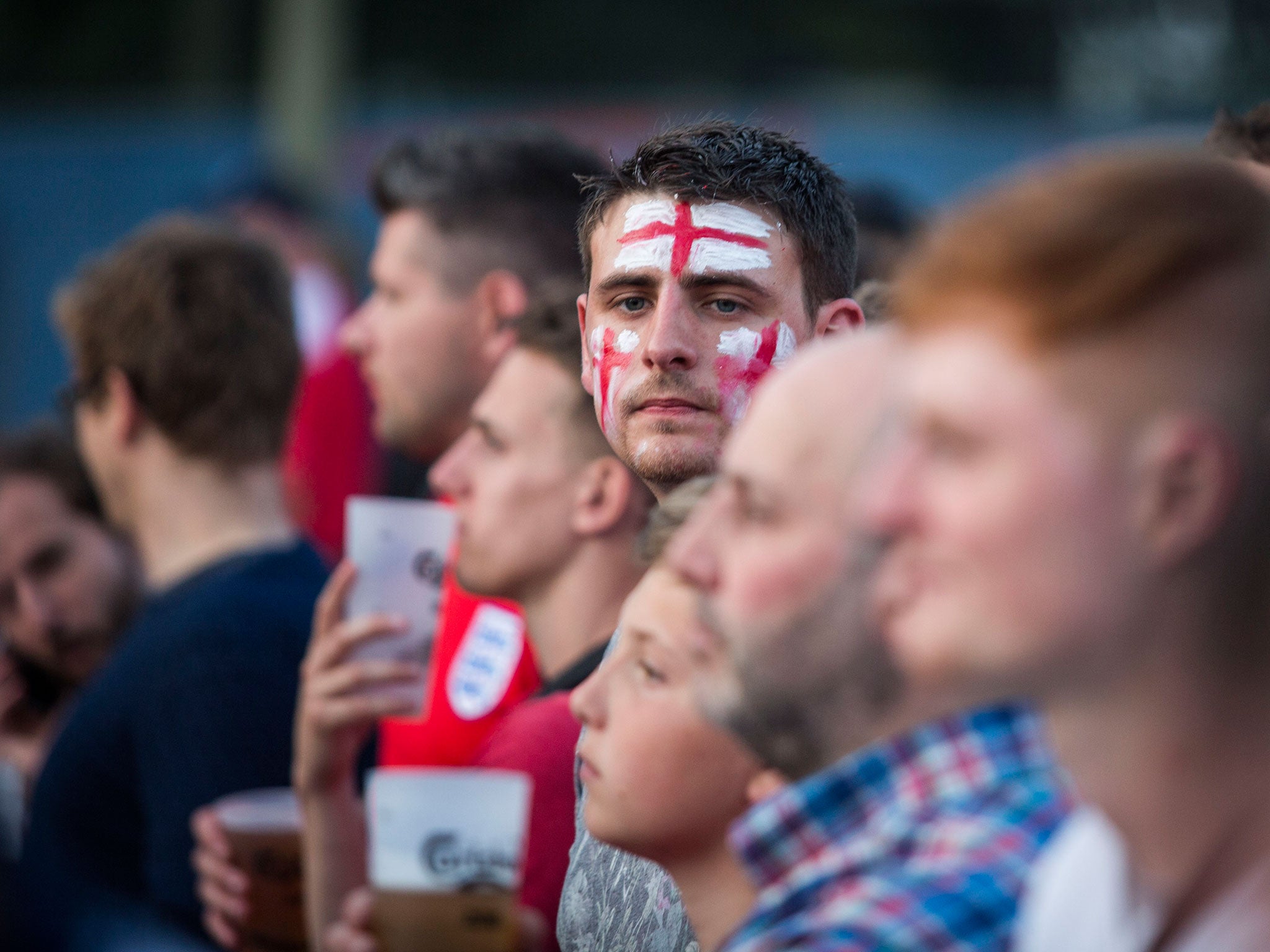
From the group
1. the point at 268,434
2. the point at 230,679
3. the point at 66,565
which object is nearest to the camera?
the point at 230,679

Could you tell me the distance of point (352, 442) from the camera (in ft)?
19.2

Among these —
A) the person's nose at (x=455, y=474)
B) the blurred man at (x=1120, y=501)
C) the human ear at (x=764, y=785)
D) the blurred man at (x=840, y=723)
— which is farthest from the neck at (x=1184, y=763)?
the person's nose at (x=455, y=474)

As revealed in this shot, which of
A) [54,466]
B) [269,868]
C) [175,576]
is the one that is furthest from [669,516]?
[54,466]

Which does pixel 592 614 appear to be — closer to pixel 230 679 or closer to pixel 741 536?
pixel 230 679

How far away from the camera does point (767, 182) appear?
2316mm

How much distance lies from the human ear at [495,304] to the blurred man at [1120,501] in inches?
119

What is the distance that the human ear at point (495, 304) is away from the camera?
418 centimetres

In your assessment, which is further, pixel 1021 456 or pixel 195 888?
pixel 195 888

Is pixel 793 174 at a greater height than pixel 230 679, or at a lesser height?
greater

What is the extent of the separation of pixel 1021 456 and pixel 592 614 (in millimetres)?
2057

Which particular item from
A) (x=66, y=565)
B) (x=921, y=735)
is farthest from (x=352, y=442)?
(x=921, y=735)

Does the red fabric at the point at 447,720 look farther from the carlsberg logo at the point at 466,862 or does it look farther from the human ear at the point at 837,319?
the human ear at the point at 837,319

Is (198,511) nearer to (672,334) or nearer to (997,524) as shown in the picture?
(672,334)

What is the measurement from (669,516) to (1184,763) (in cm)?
97
